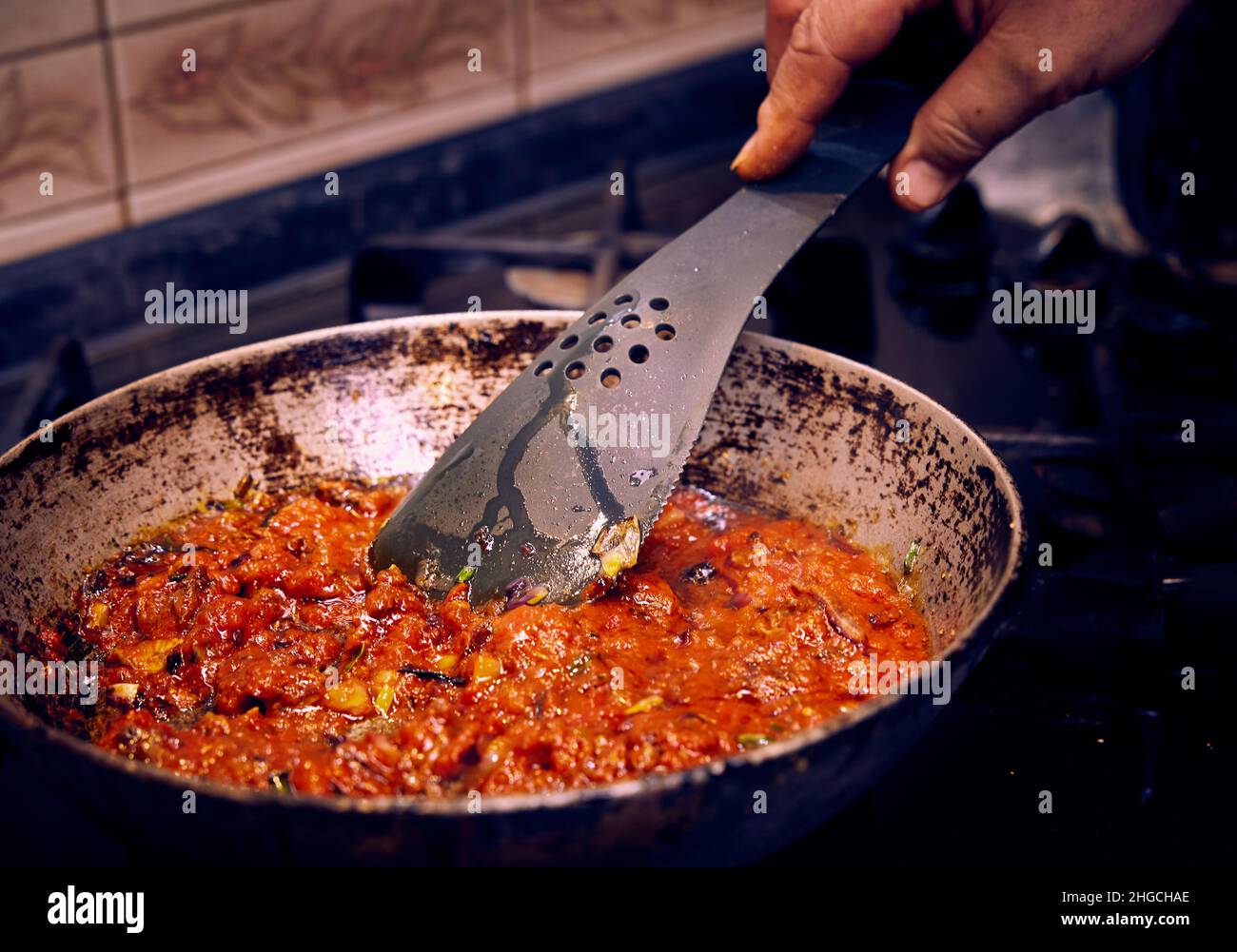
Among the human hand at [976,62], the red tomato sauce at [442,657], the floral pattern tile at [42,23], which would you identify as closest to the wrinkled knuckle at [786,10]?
the human hand at [976,62]

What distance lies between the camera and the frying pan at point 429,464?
0.94 m

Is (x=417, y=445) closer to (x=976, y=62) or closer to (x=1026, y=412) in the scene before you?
(x=976, y=62)

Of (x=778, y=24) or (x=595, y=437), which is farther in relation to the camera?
(x=778, y=24)

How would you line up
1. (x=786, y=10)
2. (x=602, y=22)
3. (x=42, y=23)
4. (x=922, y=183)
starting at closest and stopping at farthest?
(x=922, y=183), (x=786, y=10), (x=42, y=23), (x=602, y=22)

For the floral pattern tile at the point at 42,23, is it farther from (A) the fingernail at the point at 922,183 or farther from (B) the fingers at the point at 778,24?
(A) the fingernail at the point at 922,183

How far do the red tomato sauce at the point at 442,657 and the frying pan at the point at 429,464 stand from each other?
0.25ft

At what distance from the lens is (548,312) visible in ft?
5.94

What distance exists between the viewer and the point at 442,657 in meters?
1.42

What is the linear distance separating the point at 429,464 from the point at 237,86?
4.06 feet

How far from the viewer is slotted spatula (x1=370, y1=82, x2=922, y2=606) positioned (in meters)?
1.52

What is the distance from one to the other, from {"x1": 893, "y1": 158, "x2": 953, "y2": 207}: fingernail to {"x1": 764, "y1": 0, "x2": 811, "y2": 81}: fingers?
327 millimetres

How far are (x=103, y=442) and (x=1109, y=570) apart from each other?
4.85 feet

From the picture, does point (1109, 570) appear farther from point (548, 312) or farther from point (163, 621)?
point (163, 621)

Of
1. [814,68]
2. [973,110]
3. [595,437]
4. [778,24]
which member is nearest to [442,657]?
[595,437]
